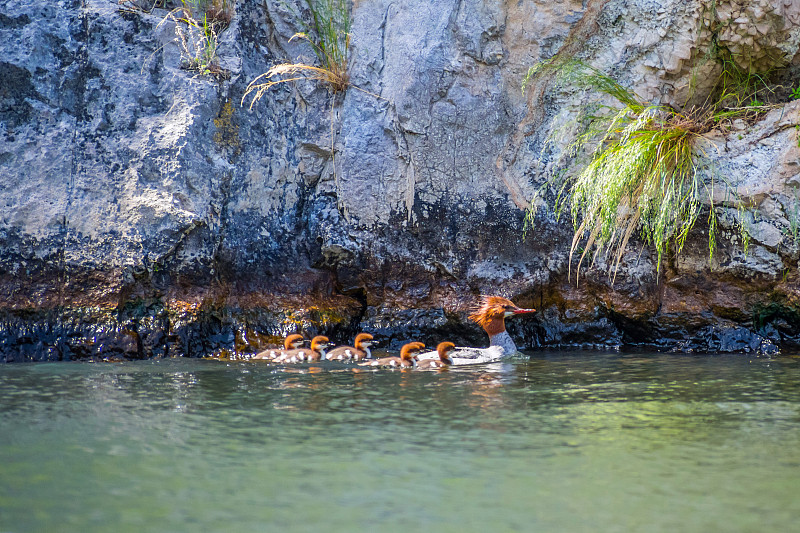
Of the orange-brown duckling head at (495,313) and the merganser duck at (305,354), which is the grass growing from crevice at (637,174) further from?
the merganser duck at (305,354)

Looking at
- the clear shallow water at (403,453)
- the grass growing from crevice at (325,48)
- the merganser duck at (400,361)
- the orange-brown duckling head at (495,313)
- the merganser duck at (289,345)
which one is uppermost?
the grass growing from crevice at (325,48)

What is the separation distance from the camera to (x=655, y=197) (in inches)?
278

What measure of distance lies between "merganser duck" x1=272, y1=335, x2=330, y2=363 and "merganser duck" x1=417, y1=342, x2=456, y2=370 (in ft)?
3.30

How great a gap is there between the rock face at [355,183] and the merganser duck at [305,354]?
807mm

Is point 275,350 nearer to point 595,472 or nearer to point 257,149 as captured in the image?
point 257,149

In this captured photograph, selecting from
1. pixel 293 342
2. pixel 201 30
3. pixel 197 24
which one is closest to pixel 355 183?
pixel 293 342

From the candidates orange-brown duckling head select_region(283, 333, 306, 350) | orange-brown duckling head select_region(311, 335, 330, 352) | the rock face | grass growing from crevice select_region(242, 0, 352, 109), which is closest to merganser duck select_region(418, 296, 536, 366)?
the rock face

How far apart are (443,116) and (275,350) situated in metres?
3.23

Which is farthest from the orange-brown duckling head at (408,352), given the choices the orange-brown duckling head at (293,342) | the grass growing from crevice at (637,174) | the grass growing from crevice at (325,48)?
the grass growing from crevice at (325,48)

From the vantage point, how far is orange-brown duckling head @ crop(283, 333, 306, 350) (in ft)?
23.5

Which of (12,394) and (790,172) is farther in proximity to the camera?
(790,172)

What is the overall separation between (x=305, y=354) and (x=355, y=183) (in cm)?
231

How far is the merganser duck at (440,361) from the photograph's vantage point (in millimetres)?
6500

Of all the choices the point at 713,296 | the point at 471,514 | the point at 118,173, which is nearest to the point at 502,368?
the point at 713,296
